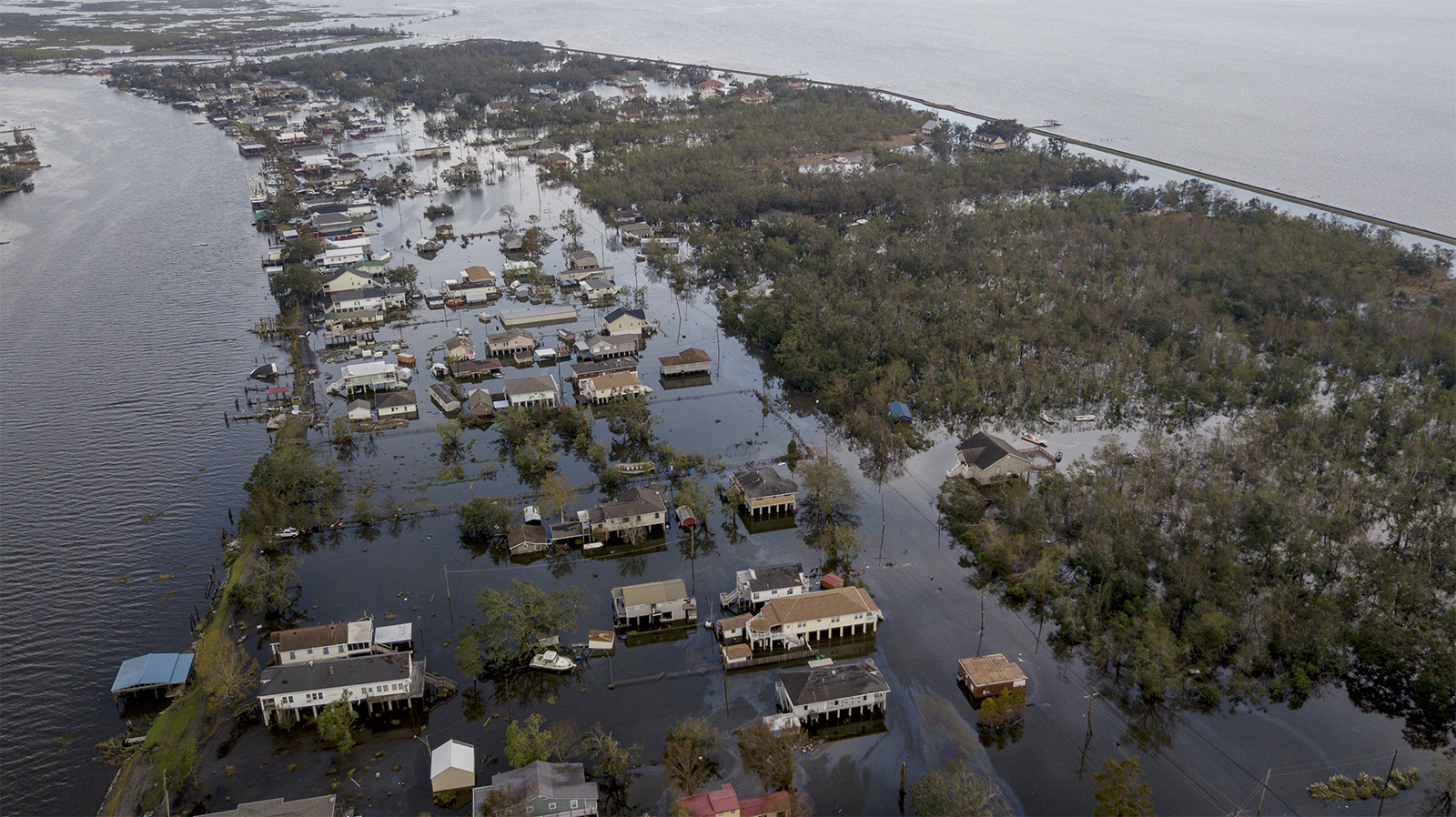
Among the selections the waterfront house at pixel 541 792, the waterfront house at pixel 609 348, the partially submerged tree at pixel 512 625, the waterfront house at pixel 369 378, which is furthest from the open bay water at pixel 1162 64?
the waterfront house at pixel 541 792

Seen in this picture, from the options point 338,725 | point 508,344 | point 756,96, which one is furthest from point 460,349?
point 756,96

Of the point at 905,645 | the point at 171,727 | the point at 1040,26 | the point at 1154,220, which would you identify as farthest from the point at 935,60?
the point at 171,727

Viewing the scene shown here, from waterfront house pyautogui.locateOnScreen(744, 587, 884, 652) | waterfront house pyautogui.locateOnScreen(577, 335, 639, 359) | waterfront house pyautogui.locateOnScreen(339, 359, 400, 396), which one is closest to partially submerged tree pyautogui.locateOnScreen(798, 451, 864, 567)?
waterfront house pyautogui.locateOnScreen(744, 587, 884, 652)

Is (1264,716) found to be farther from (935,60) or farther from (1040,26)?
(1040,26)

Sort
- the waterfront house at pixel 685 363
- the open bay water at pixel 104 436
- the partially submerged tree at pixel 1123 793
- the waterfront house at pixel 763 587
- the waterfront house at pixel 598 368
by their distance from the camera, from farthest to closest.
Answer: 1. the waterfront house at pixel 685 363
2. the waterfront house at pixel 598 368
3. the waterfront house at pixel 763 587
4. the open bay water at pixel 104 436
5. the partially submerged tree at pixel 1123 793

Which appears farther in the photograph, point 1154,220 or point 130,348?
point 1154,220

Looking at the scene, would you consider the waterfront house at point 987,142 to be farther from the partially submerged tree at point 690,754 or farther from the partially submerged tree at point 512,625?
the partially submerged tree at point 690,754
